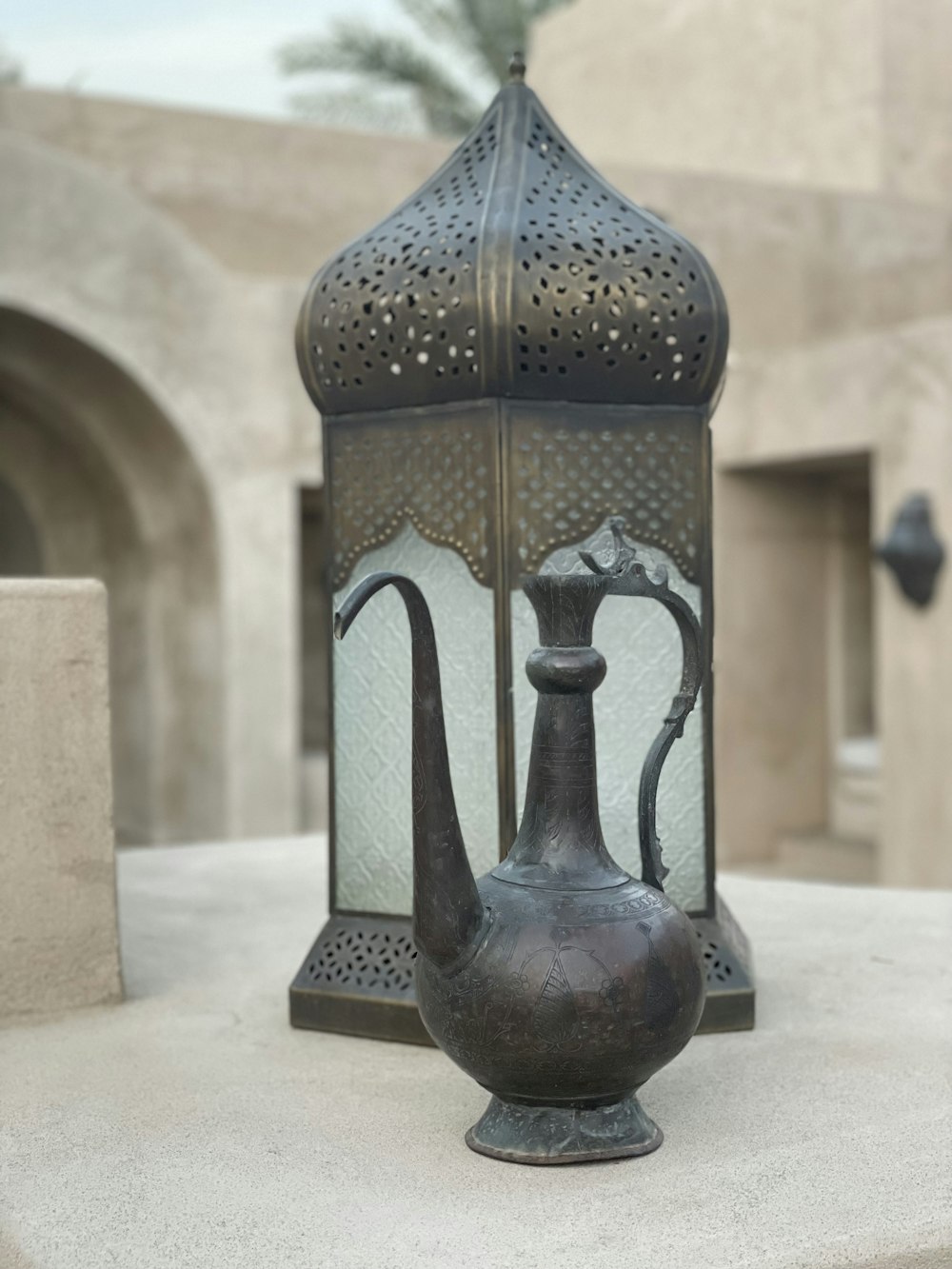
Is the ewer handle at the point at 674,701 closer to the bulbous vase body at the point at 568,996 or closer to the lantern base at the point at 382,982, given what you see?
the bulbous vase body at the point at 568,996

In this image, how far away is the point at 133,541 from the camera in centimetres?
904

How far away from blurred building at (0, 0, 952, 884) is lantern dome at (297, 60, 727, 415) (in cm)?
485

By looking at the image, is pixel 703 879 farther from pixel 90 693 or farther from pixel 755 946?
pixel 90 693

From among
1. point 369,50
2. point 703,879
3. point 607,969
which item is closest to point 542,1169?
point 607,969

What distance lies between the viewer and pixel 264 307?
8398mm

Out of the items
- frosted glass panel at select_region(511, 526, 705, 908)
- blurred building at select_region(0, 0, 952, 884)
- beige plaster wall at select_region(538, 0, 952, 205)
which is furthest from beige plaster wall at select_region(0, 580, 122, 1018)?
beige plaster wall at select_region(538, 0, 952, 205)

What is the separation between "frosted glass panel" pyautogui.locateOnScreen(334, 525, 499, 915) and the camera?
10.2 ft

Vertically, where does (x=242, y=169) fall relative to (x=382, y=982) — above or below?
above

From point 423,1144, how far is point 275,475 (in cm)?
630

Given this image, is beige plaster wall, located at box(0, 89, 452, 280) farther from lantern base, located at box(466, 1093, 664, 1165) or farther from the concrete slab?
lantern base, located at box(466, 1093, 664, 1165)

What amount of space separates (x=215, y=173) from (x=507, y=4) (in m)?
6.75

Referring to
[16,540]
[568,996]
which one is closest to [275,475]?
[16,540]

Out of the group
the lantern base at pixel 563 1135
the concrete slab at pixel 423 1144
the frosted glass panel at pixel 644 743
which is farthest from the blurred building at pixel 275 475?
the lantern base at pixel 563 1135

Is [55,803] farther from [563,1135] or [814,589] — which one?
[814,589]
